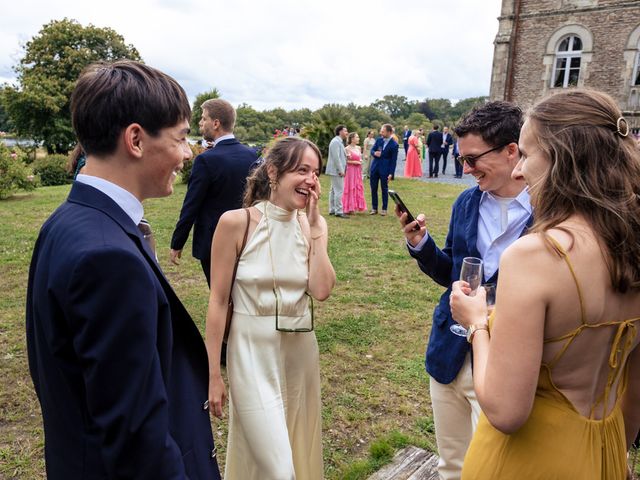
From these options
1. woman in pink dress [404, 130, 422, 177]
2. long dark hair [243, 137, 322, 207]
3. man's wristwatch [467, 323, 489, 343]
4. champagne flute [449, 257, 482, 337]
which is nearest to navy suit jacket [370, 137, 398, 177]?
woman in pink dress [404, 130, 422, 177]

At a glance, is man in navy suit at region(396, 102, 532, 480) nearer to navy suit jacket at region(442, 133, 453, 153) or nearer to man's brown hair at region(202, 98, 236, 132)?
man's brown hair at region(202, 98, 236, 132)

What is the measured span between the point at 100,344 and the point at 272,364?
1.38 m

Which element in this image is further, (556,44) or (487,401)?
(556,44)

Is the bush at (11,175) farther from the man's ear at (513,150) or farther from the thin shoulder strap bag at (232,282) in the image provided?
the man's ear at (513,150)

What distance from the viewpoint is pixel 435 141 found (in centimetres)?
1958

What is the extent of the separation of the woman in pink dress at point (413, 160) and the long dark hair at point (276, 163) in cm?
1666

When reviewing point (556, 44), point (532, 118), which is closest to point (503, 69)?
point (556, 44)

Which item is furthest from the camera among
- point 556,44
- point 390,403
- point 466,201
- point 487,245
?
point 556,44

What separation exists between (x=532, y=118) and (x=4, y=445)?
158 inches

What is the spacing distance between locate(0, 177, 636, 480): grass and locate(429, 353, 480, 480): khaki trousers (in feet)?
2.90

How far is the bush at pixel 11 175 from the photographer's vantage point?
44.6 feet

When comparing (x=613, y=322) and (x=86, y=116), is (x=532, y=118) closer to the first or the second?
(x=613, y=322)

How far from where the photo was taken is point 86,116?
135 centimetres

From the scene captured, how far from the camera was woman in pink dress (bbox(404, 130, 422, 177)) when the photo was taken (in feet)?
61.5
